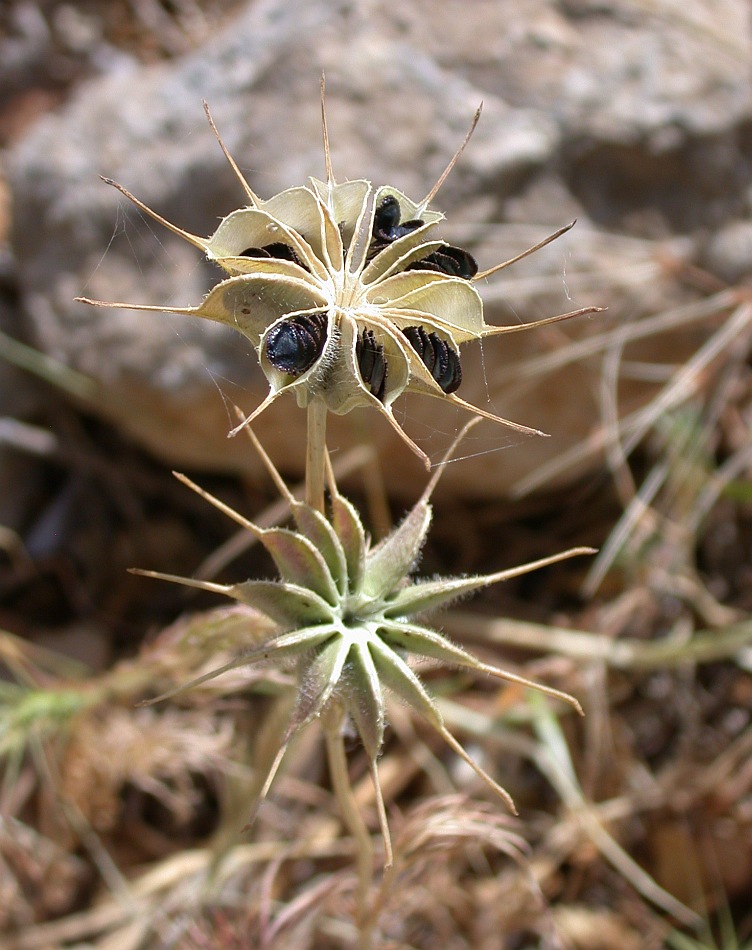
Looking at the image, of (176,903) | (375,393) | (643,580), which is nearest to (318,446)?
(375,393)

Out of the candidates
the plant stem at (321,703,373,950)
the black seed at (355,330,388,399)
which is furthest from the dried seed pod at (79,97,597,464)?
the plant stem at (321,703,373,950)

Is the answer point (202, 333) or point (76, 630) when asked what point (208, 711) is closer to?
point (76, 630)

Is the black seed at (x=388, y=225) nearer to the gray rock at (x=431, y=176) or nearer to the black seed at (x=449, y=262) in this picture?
the black seed at (x=449, y=262)

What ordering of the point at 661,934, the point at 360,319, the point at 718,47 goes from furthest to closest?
1. the point at 718,47
2. the point at 661,934
3. the point at 360,319

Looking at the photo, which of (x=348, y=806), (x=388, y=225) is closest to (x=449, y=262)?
(x=388, y=225)

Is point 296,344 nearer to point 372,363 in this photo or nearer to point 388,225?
point 372,363

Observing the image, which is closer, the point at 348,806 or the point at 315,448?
the point at 315,448

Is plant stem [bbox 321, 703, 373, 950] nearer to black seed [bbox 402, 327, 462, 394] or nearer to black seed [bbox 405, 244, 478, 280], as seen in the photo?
black seed [bbox 402, 327, 462, 394]
